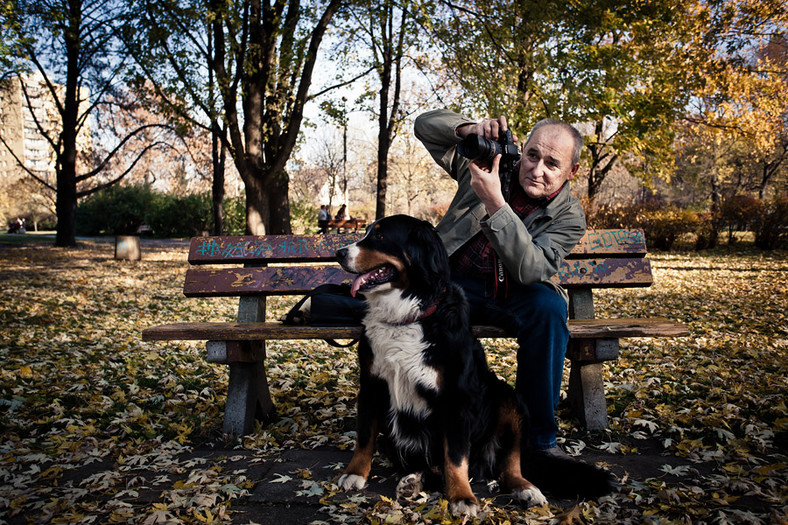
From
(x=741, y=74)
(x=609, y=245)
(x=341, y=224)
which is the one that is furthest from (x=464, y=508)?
(x=341, y=224)

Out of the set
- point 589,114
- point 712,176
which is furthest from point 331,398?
point 712,176

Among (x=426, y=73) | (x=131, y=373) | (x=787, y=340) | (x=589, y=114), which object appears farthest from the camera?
(x=426, y=73)

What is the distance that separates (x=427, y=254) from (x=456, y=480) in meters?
1.05

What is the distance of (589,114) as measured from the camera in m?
12.2

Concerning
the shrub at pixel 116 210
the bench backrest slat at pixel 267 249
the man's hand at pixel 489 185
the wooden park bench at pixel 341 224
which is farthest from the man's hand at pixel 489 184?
the shrub at pixel 116 210

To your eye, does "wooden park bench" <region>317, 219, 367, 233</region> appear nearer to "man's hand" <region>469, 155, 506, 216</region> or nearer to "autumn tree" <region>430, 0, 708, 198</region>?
"autumn tree" <region>430, 0, 708, 198</region>

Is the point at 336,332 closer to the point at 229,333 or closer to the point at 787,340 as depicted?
the point at 229,333

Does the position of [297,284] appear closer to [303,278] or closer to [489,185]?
[303,278]

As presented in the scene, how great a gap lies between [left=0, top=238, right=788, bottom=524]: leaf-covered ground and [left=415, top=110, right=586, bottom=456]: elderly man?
687 millimetres

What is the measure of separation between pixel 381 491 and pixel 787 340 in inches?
208

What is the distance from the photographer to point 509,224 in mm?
2650

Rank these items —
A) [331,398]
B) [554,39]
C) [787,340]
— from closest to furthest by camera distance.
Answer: [331,398] < [787,340] < [554,39]

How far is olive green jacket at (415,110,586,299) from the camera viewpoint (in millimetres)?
2672

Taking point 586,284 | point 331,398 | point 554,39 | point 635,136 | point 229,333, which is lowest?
point 331,398
